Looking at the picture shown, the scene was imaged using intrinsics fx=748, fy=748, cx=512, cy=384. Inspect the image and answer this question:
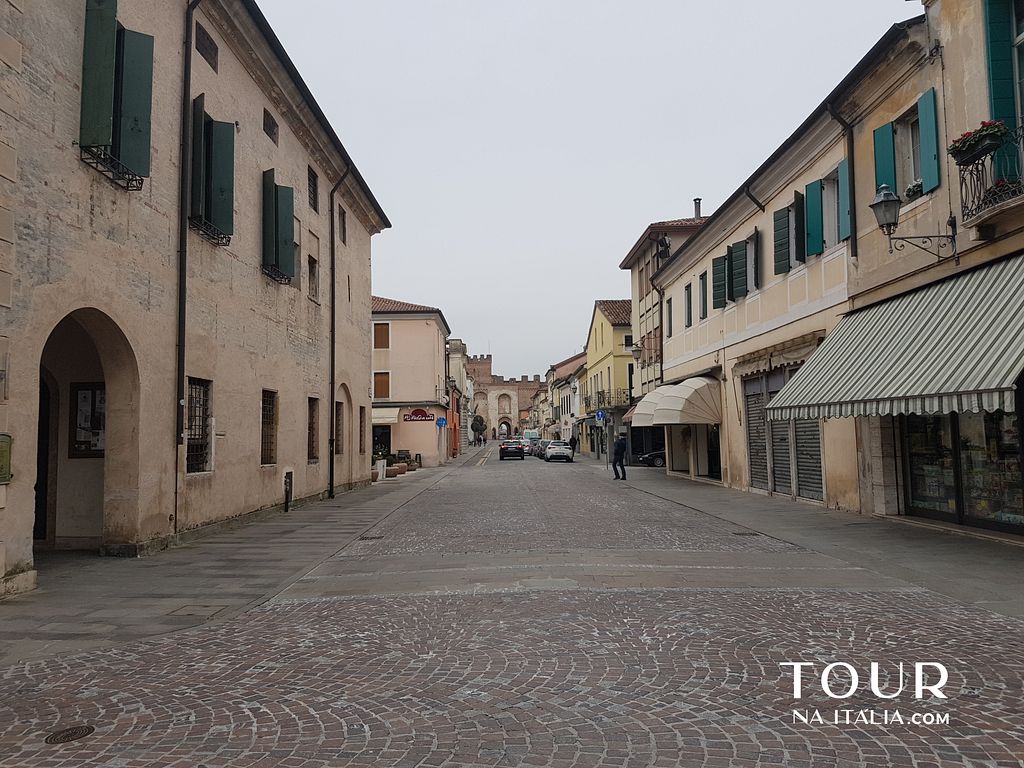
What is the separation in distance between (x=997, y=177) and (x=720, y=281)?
1173 centimetres

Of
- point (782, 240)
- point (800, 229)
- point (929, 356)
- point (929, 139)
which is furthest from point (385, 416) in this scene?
point (929, 356)

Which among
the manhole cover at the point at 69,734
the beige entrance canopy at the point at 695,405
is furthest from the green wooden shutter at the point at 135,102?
the beige entrance canopy at the point at 695,405

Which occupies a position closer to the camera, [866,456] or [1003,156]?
[1003,156]

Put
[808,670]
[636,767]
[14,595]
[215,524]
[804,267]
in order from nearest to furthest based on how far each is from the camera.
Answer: [636,767], [808,670], [14,595], [215,524], [804,267]

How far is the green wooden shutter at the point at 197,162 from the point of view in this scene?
11.8 meters

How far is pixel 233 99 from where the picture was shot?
45.0ft

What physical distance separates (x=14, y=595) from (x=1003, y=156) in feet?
40.5

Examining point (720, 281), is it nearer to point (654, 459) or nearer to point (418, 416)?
point (654, 459)

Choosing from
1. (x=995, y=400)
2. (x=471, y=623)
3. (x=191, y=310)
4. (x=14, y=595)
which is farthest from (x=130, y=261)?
(x=995, y=400)

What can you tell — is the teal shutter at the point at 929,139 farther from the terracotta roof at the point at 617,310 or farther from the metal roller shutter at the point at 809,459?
the terracotta roof at the point at 617,310

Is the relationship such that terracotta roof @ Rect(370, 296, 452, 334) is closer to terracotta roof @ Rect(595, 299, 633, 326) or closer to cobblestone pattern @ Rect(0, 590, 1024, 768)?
terracotta roof @ Rect(595, 299, 633, 326)

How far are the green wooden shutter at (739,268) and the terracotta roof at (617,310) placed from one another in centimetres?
2626

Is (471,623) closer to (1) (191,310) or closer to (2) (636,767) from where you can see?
(2) (636,767)

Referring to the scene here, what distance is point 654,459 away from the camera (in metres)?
38.7
